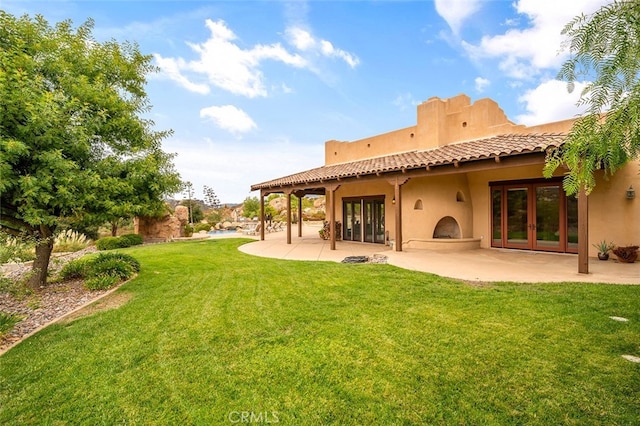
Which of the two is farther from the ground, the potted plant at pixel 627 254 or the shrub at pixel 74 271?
the potted plant at pixel 627 254

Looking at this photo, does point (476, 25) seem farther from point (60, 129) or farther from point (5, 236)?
point (5, 236)

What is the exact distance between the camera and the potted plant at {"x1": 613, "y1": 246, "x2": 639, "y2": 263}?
28.0 ft

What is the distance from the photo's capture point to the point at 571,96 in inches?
101

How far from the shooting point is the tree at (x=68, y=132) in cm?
530

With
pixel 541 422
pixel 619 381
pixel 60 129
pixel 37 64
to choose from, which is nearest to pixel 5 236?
pixel 60 129

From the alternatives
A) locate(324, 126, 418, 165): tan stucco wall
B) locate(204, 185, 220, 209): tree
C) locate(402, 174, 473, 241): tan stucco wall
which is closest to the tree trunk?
locate(402, 174, 473, 241): tan stucco wall

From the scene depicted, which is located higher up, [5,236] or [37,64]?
[37,64]

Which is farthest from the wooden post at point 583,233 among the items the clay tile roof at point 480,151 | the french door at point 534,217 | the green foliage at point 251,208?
the green foliage at point 251,208

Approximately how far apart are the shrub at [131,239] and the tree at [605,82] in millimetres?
Answer: 19258

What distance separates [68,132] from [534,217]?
555 inches

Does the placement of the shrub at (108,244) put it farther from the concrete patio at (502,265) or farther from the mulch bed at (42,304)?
the mulch bed at (42,304)

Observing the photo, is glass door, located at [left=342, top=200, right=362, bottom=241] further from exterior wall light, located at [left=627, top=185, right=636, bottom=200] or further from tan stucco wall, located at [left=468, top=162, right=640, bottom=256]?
exterior wall light, located at [left=627, top=185, right=636, bottom=200]

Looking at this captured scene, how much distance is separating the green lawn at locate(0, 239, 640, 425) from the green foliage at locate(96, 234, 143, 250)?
40.5 ft

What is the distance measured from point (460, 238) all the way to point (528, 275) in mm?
4804
